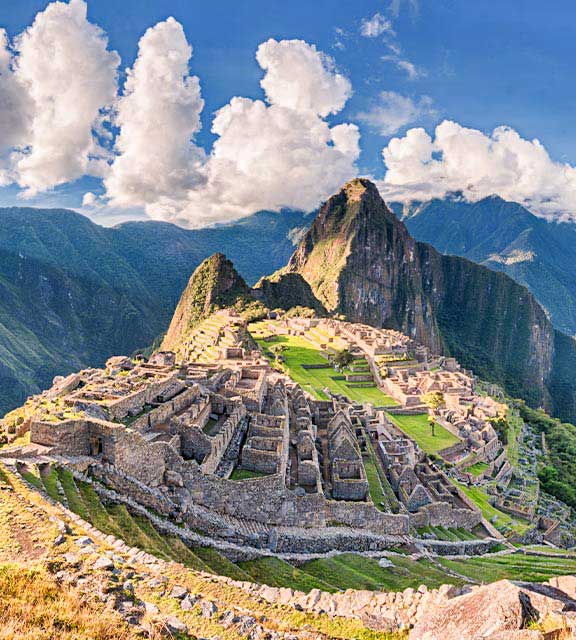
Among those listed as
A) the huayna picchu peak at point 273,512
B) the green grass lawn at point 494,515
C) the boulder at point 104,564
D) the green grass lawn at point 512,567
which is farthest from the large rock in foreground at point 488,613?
the green grass lawn at point 494,515

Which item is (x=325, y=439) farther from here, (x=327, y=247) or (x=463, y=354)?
(x=327, y=247)

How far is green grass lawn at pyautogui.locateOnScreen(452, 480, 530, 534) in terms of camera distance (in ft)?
84.6

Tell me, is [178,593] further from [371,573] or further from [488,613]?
[371,573]

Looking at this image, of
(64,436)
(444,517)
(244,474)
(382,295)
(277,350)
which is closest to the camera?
(64,436)

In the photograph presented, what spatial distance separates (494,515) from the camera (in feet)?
87.4

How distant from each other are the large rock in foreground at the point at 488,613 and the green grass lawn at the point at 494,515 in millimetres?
20748

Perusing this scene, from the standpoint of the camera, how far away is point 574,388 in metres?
168

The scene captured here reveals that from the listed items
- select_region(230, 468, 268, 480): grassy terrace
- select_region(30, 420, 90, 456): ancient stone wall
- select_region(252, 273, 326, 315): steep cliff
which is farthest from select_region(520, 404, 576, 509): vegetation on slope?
select_region(252, 273, 326, 315): steep cliff

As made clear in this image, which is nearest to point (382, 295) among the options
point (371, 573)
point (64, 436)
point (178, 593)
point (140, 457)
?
point (371, 573)

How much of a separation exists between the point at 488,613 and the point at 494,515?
2286 cm

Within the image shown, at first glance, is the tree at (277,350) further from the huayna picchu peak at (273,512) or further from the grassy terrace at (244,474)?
the grassy terrace at (244,474)

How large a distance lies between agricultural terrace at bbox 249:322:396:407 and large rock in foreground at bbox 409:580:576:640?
30.4 metres

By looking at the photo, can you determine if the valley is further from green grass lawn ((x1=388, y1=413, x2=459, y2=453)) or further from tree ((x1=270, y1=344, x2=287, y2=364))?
tree ((x1=270, y1=344, x2=287, y2=364))

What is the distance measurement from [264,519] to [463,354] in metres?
170
